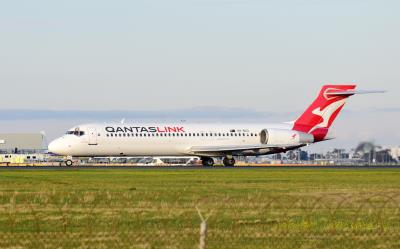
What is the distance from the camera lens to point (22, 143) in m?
153

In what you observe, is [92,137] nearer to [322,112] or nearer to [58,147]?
[58,147]

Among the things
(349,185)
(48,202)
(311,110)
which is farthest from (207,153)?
(48,202)

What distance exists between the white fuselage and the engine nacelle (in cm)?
29

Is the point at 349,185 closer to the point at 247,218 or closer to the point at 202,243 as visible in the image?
the point at 247,218

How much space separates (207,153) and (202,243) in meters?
71.3

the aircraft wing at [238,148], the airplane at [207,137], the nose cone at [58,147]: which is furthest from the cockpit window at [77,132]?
the aircraft wing at [238,148]

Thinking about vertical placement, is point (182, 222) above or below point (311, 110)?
below

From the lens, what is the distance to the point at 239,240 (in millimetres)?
21719

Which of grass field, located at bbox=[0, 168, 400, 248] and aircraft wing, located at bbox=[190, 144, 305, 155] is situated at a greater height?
aircraft wing, located at bbox=[190, 144, 305, 155]

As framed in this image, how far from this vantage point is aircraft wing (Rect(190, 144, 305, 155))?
283 ft

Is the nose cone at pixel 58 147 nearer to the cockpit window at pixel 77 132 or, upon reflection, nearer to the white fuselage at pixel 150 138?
the white fuselage at pixel 150 138

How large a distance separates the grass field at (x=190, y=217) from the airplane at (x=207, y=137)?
121 feet

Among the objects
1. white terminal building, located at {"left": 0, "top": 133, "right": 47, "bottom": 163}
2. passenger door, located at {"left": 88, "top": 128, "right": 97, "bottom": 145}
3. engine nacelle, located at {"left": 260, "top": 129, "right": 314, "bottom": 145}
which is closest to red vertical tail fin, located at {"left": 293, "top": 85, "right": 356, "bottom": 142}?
engine nacelle, located at {"left": 260, "top": 129, "right": 314, "bottom": 145}

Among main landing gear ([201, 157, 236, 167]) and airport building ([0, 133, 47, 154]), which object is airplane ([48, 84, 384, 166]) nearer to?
main landing gear ([201, 157, 236, 167])
